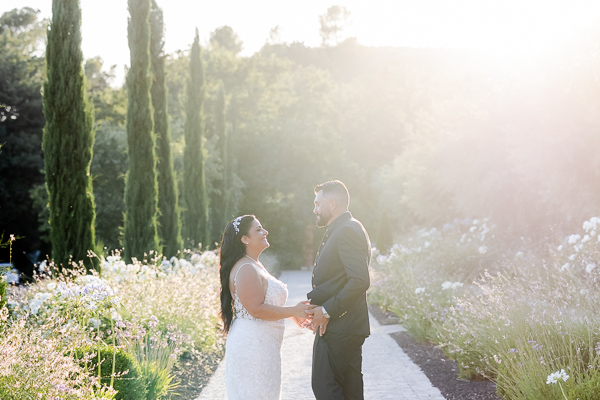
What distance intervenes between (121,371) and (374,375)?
130 inches

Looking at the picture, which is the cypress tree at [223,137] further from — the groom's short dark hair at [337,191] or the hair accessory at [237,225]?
the hair accessory at [237,225]

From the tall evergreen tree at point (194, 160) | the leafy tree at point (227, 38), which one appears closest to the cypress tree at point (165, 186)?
the tall evergreen tree at point (194, 160)

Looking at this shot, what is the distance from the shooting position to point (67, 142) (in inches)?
466

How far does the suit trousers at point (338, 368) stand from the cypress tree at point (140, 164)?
10219 mm

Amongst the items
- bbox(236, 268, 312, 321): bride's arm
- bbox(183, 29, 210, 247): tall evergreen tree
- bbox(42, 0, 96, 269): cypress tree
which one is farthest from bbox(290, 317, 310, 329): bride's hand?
bbox(183, 29, 210, 247): tall evergreen tree

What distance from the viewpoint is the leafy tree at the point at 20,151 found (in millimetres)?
28219

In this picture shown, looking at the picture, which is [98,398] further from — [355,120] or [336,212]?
[355,120]

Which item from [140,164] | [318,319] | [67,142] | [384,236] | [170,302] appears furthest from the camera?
[384,236]

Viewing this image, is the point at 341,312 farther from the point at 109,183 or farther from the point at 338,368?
the point at 109,183

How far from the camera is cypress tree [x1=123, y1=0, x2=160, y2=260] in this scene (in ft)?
47.4

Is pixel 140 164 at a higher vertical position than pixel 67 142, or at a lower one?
lower

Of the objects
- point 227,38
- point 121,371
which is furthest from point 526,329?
point 227,38

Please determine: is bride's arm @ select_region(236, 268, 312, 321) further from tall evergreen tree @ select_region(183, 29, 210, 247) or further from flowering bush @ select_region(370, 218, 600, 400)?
tall evergreen tree @ select_region(183, 29, 210, 247)

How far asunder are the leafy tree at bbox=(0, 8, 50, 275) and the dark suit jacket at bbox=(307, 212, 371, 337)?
25.5 m
